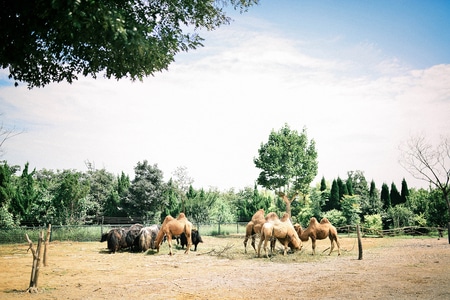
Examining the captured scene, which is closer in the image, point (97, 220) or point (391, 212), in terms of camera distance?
point (391, 212)

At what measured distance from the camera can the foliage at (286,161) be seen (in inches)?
1385

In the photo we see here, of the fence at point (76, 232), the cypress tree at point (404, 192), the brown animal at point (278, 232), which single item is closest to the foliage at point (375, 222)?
the fence at point (76, 232)

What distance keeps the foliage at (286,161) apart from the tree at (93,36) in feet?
87.5

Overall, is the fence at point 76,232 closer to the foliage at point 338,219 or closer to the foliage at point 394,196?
the foliage at point 338,219

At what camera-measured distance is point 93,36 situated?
A: 7.29 m

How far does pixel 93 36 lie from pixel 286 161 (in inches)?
1172

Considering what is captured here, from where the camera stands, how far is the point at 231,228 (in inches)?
1442

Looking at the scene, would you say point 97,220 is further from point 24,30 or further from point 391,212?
point 24,30

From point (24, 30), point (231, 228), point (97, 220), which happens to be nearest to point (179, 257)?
point (24, 30)

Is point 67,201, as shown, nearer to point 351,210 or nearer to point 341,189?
point 351,210

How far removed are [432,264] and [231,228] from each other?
25.8 meters

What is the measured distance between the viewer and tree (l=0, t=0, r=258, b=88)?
6.50m

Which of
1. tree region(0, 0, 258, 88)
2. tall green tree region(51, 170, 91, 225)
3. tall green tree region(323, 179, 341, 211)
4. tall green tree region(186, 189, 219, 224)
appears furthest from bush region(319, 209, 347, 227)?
tree region(0, 0, 258, 88)

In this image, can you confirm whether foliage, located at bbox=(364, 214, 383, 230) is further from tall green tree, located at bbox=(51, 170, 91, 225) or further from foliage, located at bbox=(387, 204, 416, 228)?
tall green tree, located at bbox=(51, 170, 91, 225)
